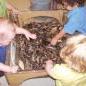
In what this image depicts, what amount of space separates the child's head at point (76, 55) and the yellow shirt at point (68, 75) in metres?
0.03

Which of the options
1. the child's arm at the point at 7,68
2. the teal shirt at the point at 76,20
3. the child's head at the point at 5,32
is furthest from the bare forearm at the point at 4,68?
the teal shirt at the point at 76,20

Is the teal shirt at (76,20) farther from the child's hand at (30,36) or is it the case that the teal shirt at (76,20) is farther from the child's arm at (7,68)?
the child's arm at (7,68)

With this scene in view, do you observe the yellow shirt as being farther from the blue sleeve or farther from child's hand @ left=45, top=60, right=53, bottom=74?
the blue sleeve

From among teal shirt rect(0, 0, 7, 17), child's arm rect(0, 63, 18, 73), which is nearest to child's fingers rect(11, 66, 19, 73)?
child's arm rect(0, 63, 18, 73)

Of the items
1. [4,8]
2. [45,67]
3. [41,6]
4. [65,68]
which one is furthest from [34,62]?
[41,6]

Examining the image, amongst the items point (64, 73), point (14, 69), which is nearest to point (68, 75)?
point (64, 73)

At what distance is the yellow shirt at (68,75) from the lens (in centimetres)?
123

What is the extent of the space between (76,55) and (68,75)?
0.34 ft

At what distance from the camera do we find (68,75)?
1.24 meters

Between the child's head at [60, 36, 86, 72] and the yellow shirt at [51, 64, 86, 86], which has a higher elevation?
the child's head at [60, 36, 86, 72]

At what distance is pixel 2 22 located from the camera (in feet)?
4.15

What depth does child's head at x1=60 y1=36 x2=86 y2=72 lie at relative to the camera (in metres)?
1.18

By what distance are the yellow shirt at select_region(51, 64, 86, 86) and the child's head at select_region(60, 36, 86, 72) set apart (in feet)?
0.09

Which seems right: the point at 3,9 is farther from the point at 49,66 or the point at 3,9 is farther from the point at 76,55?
the point at 76,55
